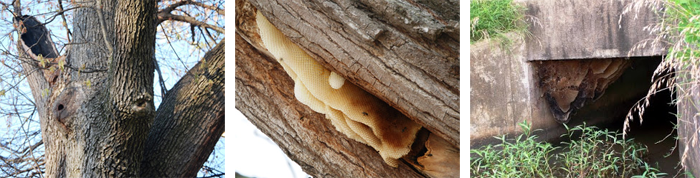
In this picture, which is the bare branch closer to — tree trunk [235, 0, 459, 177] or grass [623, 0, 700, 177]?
tree trunk [235, 0, 459, 177]

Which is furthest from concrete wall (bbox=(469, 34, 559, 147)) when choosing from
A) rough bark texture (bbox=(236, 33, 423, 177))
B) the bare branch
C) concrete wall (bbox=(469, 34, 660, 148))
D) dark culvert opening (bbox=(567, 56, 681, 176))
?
the bare branch

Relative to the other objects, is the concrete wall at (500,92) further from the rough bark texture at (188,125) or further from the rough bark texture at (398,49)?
the rough bark texture at (188,125)

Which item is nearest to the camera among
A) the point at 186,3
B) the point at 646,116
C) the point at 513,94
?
the point at 646,116

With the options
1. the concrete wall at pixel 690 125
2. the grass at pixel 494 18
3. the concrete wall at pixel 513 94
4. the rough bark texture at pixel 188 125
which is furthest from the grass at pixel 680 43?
the rough bark texture at pixel 188 125

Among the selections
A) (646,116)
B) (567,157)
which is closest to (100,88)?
(567,157)

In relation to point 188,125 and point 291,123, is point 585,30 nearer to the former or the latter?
point 291,123
